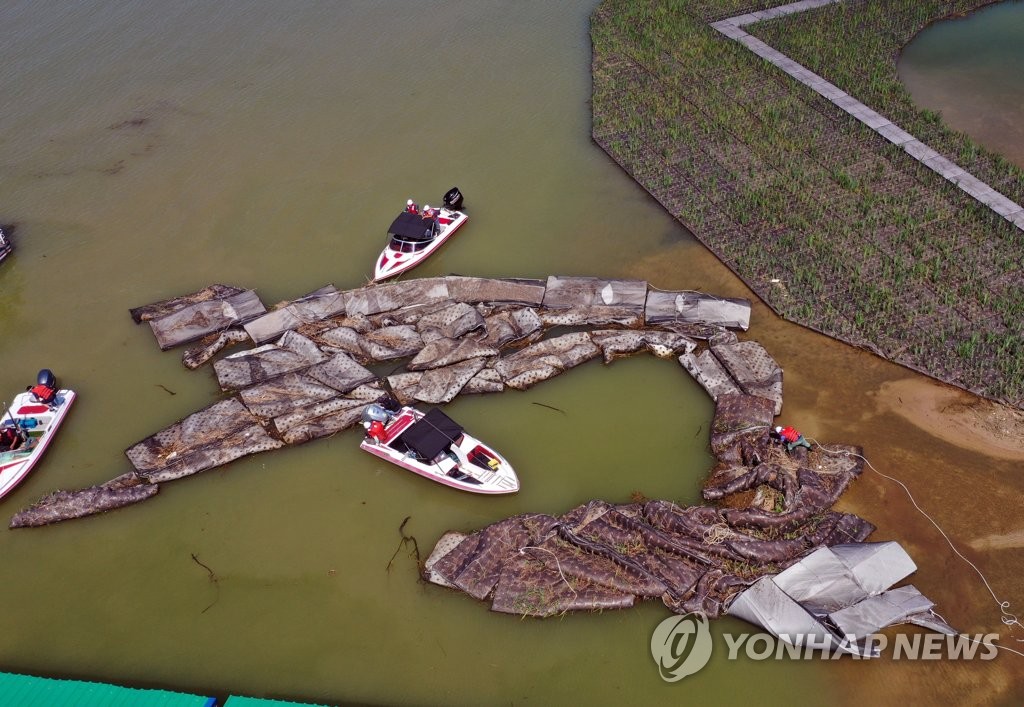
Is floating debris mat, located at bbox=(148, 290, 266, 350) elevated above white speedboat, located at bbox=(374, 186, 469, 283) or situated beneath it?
situated beneath

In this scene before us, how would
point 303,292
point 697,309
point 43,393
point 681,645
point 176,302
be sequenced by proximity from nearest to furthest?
point 681,645, point 43,393, point 697,309, point 176,302, point 303,292

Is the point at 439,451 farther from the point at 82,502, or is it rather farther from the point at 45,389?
the point at 45,389

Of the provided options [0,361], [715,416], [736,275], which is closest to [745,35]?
[736,275]

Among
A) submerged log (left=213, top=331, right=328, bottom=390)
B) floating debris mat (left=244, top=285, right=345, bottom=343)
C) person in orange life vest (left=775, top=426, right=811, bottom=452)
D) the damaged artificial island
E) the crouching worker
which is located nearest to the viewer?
the damaged artificial island

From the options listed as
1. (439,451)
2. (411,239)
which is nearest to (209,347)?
(411,239)

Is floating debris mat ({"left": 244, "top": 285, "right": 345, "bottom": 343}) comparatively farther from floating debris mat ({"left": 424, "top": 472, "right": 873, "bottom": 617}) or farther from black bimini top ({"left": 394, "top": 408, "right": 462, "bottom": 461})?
floating debris mat ({"left": 424, "top": 472, "right": 873, "bottom": 617})

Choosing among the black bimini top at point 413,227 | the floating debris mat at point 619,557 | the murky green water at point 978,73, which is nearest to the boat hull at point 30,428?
the black bimini top at point 413,227

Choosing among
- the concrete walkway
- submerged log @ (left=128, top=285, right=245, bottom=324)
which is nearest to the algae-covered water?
submerged log @ (left=128, top=285, right=245, bottom=324)
